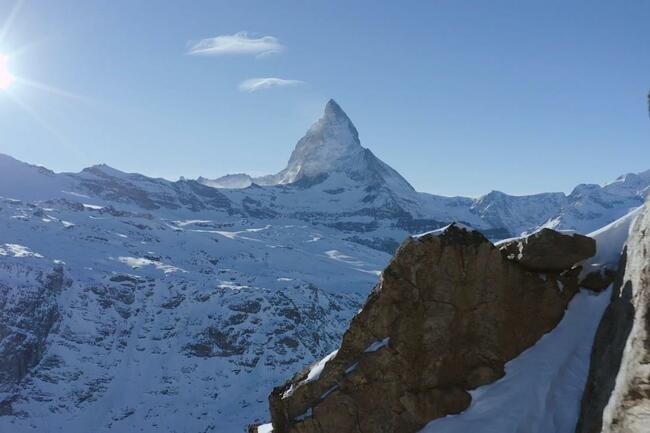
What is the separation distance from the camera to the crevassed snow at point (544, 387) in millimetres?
19109

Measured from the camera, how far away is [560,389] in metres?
19.6

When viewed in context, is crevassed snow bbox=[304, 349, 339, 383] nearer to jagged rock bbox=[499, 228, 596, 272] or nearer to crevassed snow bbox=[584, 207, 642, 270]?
jagged rock bbox=[499, 228, 596, 272]

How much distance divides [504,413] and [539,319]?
3.52 meters

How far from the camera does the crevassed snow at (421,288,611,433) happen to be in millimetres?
19109

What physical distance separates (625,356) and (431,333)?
22.6 ft

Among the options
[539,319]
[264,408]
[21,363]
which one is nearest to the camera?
[539,319]

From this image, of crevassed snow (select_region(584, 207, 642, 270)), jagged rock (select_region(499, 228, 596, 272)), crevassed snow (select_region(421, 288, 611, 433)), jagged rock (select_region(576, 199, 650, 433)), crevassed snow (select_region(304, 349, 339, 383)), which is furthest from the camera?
crevassed snow (select_region(304, 349, 339, 383))

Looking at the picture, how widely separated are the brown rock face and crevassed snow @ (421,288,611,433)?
A: 1.10ft

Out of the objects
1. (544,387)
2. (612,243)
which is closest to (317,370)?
(544,387)

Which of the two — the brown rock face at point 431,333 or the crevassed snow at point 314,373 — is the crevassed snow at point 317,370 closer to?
the crevassed snow at point 314,373

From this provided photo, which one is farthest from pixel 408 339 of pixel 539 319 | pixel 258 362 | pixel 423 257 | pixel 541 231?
pixel 258 362

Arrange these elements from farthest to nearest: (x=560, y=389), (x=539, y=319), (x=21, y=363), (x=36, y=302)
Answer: (x=36, y=302) < (x=21, y=363) < (x=539, y=319) < (x=560, y=389)

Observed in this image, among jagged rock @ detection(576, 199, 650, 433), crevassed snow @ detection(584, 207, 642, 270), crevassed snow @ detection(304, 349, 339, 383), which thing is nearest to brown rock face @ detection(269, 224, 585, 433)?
crevassed snow @ detection(304, 349, 339, 383)

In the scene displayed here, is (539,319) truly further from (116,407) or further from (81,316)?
(81,316)
